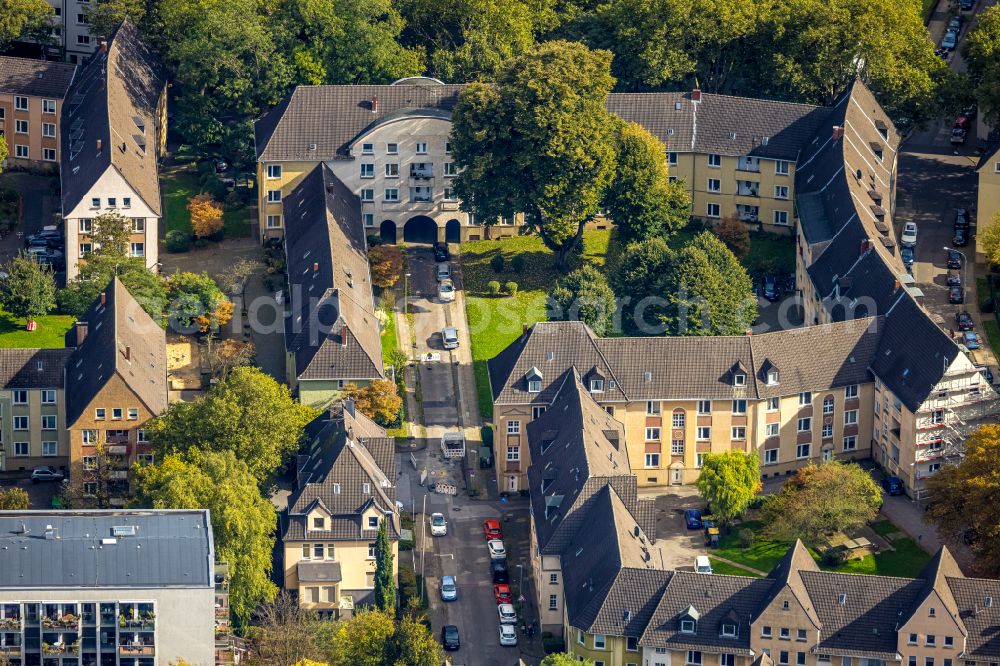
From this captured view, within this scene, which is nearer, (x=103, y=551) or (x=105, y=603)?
(x=105, y=603)

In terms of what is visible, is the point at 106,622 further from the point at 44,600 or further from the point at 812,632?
the point at 812,632

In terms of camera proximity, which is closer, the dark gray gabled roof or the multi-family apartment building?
the multi-family apartment building

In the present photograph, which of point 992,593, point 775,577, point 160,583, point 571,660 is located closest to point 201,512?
point 160,583

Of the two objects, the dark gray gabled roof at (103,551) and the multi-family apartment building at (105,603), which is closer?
the multi-family apartment building at (105,603)
